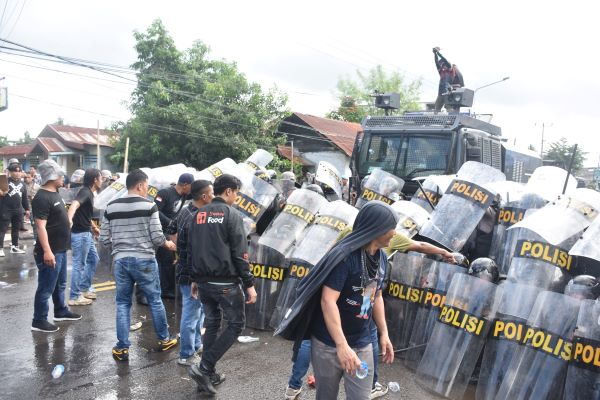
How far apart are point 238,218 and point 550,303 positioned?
8.50 feet

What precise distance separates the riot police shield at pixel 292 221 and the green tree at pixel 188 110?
1512 cm

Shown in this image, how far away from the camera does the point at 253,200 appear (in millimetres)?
6500

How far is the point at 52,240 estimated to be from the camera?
18.5 ft

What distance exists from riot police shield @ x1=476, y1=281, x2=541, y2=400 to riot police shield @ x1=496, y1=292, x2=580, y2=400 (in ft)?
0.20

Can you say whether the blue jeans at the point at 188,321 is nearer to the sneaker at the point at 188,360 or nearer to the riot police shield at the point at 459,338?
the sneaker at the point at 188,360

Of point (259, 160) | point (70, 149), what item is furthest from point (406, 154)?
point (70, 149)

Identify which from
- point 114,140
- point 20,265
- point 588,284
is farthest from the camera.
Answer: point 114,140

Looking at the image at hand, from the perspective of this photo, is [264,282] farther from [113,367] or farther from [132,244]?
[113,367]

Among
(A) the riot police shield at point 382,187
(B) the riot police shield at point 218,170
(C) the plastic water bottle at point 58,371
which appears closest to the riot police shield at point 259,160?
(B) the riot police shield at point 218,170

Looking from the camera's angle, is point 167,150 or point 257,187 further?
point 167,150

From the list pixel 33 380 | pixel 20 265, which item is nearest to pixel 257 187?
pixel 33 380

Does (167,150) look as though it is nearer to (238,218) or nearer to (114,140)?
(114,140)

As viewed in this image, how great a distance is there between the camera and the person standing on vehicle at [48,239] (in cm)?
540

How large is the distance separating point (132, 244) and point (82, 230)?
225 cm
